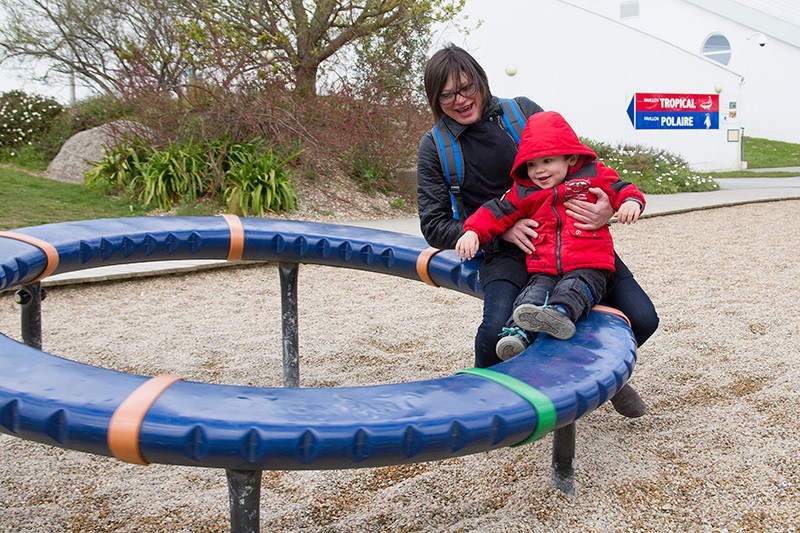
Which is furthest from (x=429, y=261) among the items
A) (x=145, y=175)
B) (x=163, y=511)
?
(x=145, y=175)

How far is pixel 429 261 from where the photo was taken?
2.84 meters

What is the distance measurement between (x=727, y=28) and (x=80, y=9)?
56.4ft

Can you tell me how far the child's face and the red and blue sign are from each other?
11.1 metres

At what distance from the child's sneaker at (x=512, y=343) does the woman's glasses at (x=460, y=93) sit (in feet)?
2.50

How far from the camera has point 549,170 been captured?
217cm

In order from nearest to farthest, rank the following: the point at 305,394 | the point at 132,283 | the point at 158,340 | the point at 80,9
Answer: the point at 305,394 → the point at 158,340 → the point at 132,283 → the point at 80,9

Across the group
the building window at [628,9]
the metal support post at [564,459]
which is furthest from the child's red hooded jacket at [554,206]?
the building window at [628,9]

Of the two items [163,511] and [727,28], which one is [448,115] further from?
[727,28]

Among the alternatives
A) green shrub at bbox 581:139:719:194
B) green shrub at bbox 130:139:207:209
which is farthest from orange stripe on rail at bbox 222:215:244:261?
green shrub at bbox 581:139:719:194

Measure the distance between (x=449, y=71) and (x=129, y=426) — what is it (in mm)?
1426

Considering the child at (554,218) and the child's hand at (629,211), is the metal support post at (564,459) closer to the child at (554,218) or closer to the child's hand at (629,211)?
the child at (554,218)

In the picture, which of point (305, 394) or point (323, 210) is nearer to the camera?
point (305, 394)

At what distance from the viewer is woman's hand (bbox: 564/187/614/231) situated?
2105 mm

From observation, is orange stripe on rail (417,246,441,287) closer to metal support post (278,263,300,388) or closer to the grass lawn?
metal support post (278,263,300,388)
